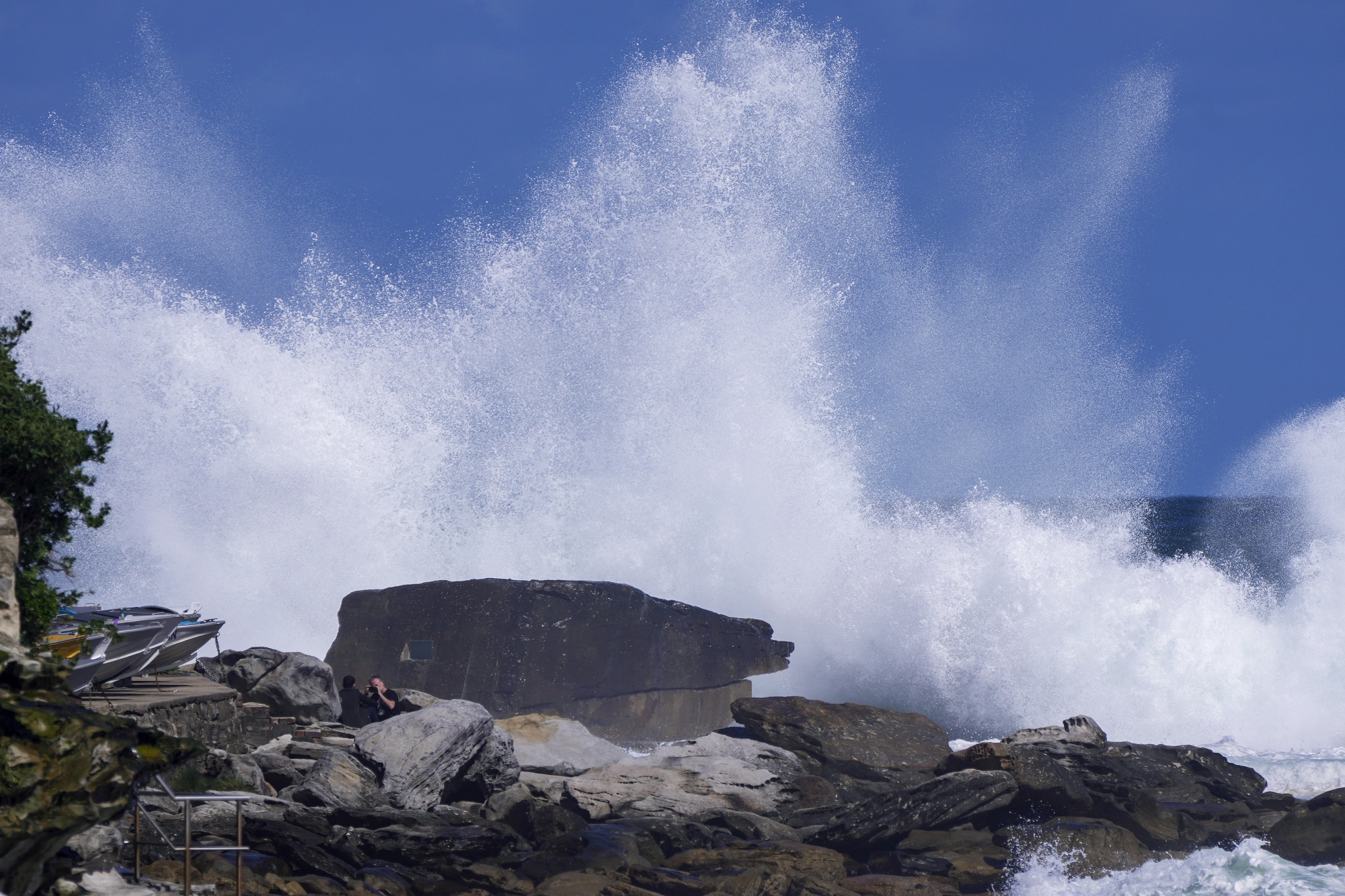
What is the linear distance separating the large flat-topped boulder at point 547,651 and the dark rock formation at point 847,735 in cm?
257

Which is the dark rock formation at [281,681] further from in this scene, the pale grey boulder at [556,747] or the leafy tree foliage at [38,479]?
the leafy tree foliage at [38,479]

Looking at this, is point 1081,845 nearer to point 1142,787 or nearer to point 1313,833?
point 1142,787

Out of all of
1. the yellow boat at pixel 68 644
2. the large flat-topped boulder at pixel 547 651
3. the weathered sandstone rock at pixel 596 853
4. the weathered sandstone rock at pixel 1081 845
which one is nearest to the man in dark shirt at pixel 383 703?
the large flat-topped boulder at pixel 547 651

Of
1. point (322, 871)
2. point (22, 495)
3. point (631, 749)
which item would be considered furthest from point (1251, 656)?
point (22, 495)

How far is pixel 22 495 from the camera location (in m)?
8.52

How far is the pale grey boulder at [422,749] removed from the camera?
10828 mm

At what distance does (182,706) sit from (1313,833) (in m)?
11.7

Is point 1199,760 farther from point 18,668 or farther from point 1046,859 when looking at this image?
point 18,668

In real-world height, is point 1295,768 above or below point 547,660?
below

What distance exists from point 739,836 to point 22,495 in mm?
7175

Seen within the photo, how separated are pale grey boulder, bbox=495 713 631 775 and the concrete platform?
3261 mm

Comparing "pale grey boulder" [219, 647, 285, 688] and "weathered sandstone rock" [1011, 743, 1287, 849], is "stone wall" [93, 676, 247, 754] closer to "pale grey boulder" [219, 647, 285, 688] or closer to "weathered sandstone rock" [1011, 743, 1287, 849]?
"pale grey boulder" [219, 647, 285, 688]

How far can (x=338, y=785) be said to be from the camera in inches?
408

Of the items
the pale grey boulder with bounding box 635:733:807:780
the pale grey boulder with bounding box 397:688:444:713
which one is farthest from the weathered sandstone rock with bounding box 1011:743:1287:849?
the pale grey boulder with bounding box 397:688:444:713
